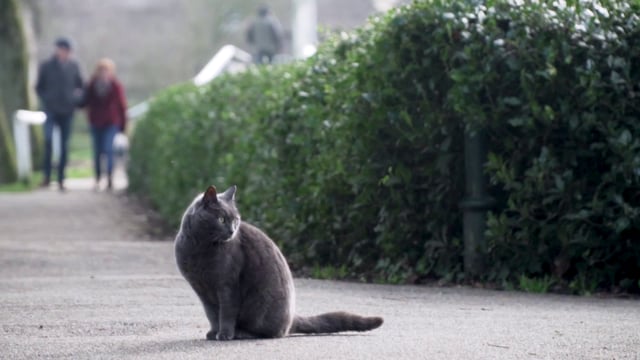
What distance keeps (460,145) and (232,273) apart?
342 centimetres

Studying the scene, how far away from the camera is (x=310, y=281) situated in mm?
9914

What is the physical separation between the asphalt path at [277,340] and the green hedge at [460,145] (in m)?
0.45

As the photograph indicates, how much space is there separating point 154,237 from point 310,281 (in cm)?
524

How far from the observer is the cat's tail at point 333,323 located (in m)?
7.07

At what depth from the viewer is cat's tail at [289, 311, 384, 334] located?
7074mm

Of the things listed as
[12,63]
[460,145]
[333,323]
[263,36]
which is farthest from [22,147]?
[333,323]

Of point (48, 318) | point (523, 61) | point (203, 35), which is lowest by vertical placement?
point (48, 318)

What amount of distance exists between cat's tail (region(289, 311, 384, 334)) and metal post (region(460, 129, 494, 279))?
2.61m

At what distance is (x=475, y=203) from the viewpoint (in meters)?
9.55

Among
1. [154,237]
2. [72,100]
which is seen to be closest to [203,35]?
[72,100]

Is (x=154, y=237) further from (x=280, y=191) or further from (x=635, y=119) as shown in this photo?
(x=635, y=119)

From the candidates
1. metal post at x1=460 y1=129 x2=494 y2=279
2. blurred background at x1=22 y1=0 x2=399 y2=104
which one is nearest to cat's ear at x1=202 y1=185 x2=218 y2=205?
metal post at x1=460 y1=129 x2=494 y2=279

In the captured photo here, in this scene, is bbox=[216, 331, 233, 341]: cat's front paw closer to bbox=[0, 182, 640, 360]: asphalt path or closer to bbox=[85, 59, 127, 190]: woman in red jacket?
bbox=[0, 182, 640, 360]: asphalt path

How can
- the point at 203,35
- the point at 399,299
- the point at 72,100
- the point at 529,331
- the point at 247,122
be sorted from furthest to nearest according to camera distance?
the point at 203,35
the point at 72,100
the point at 247,122
the point at 399,299
the point at 529,331
